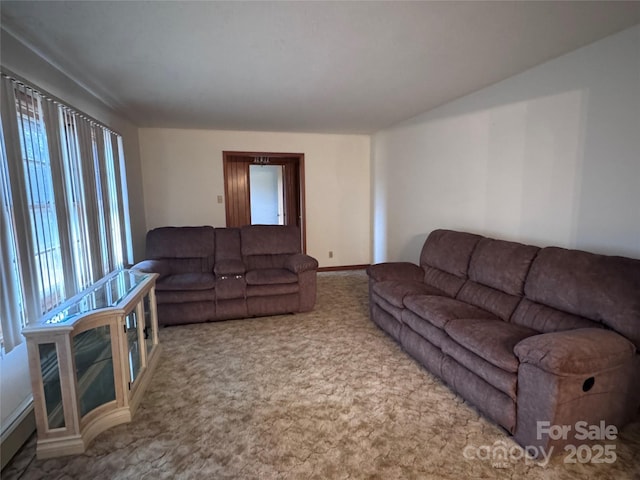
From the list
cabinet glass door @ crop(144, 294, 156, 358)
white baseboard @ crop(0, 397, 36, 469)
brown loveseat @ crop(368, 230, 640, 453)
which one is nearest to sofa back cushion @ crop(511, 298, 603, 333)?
brown loveseat @ crop(368, 230, 640, 453)

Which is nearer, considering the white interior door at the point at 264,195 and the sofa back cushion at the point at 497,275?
the sofa back cushion at the point at 497,275

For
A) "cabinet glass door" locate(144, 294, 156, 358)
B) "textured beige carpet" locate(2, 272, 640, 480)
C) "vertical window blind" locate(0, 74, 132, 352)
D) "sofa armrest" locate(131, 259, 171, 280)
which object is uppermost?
"vertical window blind" locate(0, 74, 132, 352)

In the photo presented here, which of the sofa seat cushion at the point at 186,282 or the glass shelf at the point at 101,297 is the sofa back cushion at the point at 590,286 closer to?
Result: the glass shelf at the point at 101,297

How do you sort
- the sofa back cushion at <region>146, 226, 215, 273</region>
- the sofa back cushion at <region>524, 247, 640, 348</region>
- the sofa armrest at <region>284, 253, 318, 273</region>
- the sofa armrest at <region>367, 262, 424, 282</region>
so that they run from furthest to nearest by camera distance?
the sofa back cushion at <region>146, 226, 215, 273</region> → the sofa armrest at <region>284, 253, 318, 273</region> → the sofa armrest at <region>367, 262, 424, 282</region> → the sofa back cushion at <region>524, 247, 640, 348</region>

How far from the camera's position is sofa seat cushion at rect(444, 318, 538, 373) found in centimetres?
189

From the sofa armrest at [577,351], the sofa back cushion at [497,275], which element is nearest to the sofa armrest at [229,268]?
the sofa back cushion at [497,275]

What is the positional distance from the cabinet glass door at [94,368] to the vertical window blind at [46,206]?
33cm

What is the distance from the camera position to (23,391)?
2.02 m

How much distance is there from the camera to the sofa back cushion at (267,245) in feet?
13.9

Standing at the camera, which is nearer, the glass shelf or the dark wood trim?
the glass shelf

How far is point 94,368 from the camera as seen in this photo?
207 centimetres

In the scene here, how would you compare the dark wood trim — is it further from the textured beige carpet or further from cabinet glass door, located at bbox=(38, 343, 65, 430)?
cabinet glass door, located at bbox=(38, 343, 65, 430)

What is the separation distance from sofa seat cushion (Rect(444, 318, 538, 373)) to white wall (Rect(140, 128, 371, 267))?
372 centimetres

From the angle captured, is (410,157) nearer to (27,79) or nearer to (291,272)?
(291,272)
